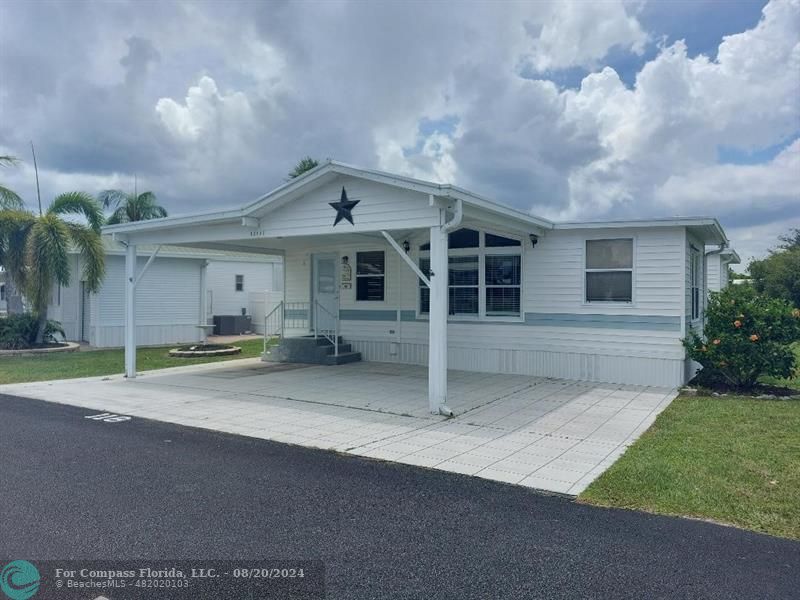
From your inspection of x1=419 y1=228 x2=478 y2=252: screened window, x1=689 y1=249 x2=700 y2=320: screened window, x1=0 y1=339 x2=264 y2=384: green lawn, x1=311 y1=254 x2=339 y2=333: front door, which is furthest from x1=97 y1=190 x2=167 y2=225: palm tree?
x1=689 y1=249 x2=700 y2=320: screened window

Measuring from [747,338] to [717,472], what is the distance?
5.13 meters

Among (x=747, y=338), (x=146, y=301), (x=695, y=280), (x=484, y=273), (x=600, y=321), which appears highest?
(x=484, y=273)

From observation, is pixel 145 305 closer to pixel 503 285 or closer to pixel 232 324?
pixel 232 324

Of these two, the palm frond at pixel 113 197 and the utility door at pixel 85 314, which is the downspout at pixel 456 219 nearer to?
the utility door at pixel 85 314

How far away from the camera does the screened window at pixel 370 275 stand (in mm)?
13992

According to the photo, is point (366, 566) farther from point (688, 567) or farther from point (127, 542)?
point (688, 567)

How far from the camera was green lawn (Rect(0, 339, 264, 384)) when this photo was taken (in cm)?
1270

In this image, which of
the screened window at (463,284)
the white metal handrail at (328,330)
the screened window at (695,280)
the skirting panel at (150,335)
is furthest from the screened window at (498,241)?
the skirting panel at (150,335)

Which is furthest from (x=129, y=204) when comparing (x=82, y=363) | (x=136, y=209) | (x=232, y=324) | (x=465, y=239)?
(x=465, y=239)

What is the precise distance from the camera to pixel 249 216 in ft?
33.9

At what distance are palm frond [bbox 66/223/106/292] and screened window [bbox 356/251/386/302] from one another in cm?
785

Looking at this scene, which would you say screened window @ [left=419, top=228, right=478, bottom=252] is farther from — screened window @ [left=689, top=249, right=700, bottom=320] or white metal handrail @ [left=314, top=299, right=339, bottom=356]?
screened window @ [left=689, top=249, right=700, bottom=320]

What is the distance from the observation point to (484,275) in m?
12.5

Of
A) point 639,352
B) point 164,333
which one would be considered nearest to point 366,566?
point 639,352
